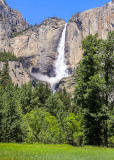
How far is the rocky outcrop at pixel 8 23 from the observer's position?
130962 mm

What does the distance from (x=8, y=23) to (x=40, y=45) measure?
37551mm

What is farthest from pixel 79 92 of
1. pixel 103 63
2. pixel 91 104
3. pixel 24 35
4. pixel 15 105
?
pixel 24 35

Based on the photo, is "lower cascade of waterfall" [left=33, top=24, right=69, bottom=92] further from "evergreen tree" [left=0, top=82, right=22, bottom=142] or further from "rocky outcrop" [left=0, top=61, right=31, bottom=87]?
"evergreen tree" [left=0, top=82, right=22, bottom=142]

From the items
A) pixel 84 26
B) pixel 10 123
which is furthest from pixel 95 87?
pixel 84 26

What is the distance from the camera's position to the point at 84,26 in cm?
12888

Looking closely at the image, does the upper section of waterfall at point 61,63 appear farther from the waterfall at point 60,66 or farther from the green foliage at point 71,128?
the green foliage at point 71,128

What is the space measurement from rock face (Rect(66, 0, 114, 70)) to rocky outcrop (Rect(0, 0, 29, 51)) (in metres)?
41.4

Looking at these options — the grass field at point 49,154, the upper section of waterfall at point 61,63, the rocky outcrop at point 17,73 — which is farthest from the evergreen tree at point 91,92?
the upper section of waterfall at point 61,63

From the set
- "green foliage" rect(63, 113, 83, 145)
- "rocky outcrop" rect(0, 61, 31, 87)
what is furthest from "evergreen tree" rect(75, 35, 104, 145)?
"rocky outcrop" rect(0, 61, 31, 87)

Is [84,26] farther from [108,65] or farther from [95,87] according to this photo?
[95,87]

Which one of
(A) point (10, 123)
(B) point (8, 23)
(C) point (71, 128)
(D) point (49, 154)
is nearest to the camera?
(D) point (49, 154)

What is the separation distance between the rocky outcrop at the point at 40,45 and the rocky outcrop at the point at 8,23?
28.0 ft

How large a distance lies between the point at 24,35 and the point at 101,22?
56.0 m

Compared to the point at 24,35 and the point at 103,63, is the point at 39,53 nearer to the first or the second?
the point at 24,35
